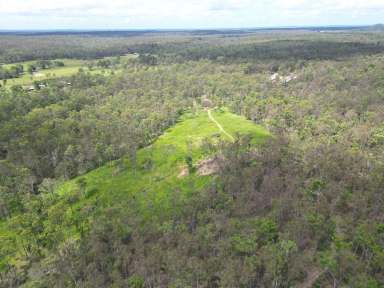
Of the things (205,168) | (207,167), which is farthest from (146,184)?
(207,167)

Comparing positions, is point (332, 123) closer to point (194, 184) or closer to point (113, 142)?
point (194, 184)

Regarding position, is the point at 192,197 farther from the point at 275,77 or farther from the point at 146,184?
the point at 275,77

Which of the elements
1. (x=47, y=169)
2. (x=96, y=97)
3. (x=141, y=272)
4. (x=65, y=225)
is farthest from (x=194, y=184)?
(x=96, y=97)

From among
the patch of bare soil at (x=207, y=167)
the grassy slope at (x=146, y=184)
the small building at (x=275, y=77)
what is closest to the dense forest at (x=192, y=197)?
the grassy slope at (x=146, y=184)

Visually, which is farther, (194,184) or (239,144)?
(239,144)

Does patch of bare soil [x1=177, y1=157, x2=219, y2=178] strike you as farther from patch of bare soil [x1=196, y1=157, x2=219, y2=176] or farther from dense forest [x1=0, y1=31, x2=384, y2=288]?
dense forest [x1=0, y1=31, x2=384, y2=288]

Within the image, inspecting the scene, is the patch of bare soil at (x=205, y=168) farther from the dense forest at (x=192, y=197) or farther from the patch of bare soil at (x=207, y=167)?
the dense forest at (x=192, y=197)
